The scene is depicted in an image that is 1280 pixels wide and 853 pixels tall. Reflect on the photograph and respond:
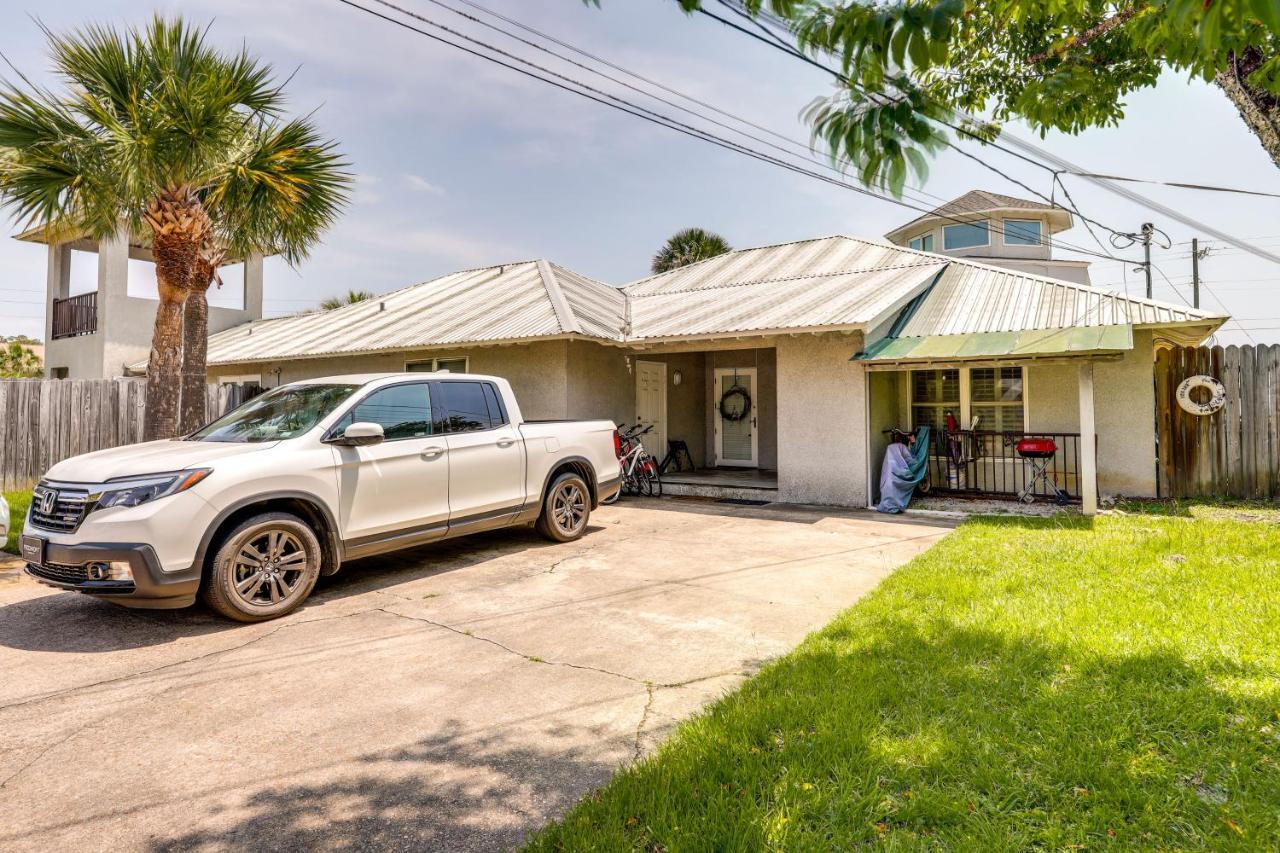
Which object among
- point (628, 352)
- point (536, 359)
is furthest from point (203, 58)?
point (628, 352)

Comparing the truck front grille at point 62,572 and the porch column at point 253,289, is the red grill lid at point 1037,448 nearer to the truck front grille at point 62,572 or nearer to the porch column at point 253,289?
the truck front grille at point 62,572

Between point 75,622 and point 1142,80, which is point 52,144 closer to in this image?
point 75,622

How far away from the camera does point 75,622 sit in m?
5.02

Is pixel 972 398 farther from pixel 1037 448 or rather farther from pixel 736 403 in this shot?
pixel 736 403

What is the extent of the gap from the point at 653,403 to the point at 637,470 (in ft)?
8.31

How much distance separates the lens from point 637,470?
12367 mm

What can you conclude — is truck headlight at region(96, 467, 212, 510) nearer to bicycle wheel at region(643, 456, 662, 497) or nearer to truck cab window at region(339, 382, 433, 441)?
truck cab window at region(339, 382, 433, 441)

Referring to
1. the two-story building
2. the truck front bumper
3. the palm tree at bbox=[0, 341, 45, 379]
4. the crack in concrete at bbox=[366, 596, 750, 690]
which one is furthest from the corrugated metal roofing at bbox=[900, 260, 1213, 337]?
the palm tree at bbox=[0, 341, 45, 379]

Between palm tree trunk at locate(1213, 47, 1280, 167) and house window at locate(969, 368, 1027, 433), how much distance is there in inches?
298

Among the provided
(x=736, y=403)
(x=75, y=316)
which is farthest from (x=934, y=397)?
(x=75, y=316)

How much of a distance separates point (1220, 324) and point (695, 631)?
31.2 ft

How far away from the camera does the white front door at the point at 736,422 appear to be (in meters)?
15.1

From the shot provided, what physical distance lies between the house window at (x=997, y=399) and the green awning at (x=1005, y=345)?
7.14ft

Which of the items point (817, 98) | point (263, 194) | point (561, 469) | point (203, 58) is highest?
point (203, 58)
